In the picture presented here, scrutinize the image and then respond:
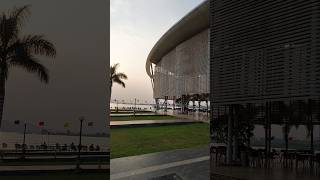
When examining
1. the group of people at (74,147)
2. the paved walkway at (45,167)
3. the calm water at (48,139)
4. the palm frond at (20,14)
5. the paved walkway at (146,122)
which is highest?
the palm frond at (20,14)

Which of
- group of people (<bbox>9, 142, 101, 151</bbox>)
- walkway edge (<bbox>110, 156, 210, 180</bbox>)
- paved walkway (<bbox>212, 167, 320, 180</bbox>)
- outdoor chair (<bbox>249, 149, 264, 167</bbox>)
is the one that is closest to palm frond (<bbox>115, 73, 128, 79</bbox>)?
group of people (<bbox>9, 142, 101, 151</bbox>)

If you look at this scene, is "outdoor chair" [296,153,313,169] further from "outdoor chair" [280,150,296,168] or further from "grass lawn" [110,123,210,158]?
"grass lawn" [110,123,210,158]

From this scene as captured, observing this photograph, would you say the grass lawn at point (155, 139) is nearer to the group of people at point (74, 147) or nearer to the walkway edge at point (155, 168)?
the walkway edge at point (155, 168)

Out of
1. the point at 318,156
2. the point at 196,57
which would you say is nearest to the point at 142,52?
the point at 318,156

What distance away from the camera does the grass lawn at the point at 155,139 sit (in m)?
7.24

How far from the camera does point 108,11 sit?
5.91 m

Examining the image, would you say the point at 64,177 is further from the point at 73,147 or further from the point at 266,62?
the point at 266,62

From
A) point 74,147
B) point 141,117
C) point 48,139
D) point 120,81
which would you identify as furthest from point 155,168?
point 141,117

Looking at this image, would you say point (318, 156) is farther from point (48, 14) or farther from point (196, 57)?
point (196, 57)

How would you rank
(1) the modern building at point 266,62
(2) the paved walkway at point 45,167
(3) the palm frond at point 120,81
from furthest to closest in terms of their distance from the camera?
1. (3) the palm frond at point 120,81
2. (2) the paved walkway at point 45,167
3. (1) the modern building at point 266,62

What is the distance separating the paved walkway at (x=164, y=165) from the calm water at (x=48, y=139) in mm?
839

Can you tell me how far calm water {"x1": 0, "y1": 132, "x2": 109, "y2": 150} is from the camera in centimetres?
571

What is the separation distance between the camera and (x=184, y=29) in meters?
13.8

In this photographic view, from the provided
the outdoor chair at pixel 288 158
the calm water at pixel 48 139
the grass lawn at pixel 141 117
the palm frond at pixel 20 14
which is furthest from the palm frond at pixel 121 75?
the outdoor chair at pixel 288 158
